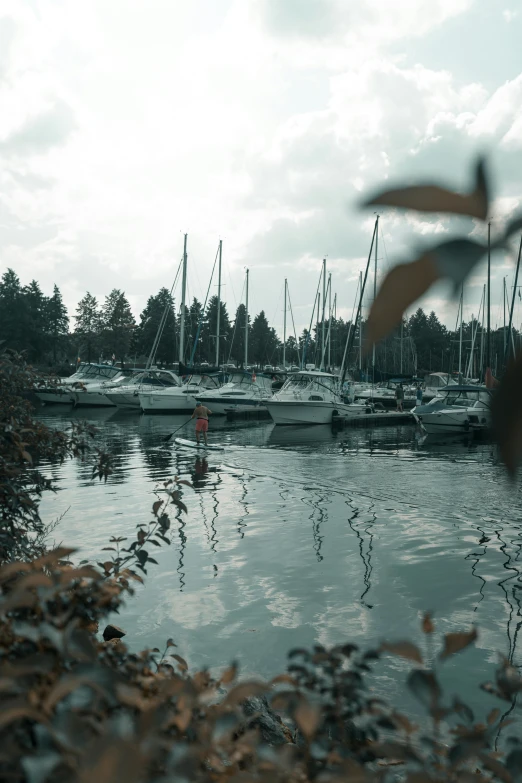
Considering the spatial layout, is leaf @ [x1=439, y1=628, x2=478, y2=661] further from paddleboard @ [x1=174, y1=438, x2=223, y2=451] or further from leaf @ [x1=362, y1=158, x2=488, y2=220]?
paddleboard @ [x1=174, y1=438, x2=223, y2=451]

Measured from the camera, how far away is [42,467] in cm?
2109

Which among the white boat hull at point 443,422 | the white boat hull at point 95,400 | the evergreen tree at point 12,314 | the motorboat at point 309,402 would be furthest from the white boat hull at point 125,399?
the evergreen tree at point 12,314

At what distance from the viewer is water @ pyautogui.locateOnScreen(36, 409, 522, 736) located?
25.6ft

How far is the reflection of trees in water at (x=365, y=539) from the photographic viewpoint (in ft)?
31.8

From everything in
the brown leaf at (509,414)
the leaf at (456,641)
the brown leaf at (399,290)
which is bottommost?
the leaf at (456,641)

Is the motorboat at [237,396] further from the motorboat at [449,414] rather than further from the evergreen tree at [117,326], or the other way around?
the evergreen tree at [117,326]

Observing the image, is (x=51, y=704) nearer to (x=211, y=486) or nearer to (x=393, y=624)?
(x=393, y=624)

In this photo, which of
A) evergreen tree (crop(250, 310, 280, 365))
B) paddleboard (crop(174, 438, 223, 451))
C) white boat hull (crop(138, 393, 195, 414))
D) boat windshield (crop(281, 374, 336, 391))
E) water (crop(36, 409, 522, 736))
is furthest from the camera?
evergreen tree (crop(250, 310, 280, 365))

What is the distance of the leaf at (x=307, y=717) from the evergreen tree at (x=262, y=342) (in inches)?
4961

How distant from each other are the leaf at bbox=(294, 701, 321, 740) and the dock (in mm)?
36742

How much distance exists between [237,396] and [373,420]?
9.97 metres

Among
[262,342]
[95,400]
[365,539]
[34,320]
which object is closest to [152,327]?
[34,320]

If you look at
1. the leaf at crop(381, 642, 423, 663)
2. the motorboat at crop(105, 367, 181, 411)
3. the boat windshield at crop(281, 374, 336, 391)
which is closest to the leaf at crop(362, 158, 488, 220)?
the leaf at crop(381, 642, 423, 663)

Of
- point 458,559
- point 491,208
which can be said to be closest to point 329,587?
point 458,559
